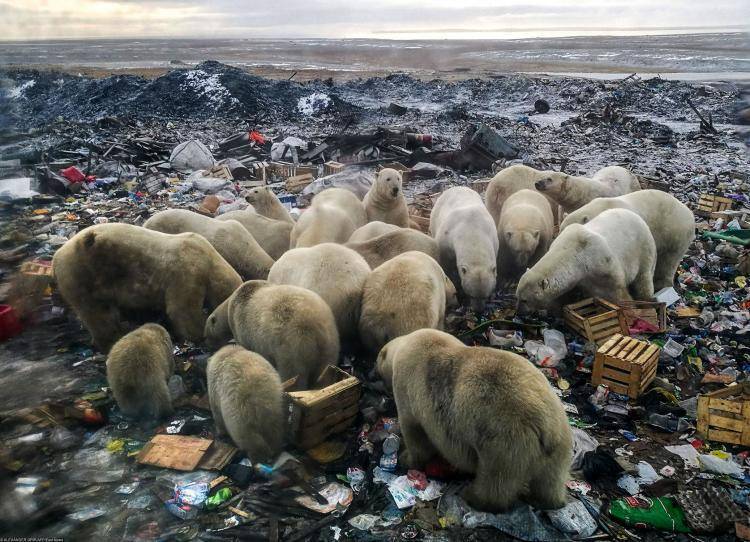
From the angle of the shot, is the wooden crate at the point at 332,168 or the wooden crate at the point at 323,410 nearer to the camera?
the wooden crate at the point at 323,410

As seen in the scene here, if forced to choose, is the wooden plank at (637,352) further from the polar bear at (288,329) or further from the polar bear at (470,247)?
the polar bear at (288,329)

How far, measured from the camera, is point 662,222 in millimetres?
8344

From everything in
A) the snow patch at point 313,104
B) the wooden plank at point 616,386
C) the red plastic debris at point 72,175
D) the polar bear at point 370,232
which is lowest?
the wooden plank at point 616,386

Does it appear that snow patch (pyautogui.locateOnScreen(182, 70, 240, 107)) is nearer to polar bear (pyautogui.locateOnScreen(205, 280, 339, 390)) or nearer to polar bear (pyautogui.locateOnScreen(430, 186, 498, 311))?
polar bear (pyautogui.locateOnScreen(430, 186, 498, 311))

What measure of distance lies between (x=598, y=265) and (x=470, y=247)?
5.28 ft

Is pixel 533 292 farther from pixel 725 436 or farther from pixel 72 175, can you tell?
pixel 72 175

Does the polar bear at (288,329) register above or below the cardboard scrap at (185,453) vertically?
above

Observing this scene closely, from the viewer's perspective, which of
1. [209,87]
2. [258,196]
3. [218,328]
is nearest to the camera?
[218,328]

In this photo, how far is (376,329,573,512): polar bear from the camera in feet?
12.2

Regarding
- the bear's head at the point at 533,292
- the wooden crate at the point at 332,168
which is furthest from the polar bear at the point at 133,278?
the wooden crate at the point at 332,168

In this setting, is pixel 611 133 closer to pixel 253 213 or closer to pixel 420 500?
pixel 253 213

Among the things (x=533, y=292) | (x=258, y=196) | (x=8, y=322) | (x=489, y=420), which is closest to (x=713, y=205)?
(x=533, y=292)

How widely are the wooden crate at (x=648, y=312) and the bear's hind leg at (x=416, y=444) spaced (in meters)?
3.64

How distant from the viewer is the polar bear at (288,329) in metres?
5.07
